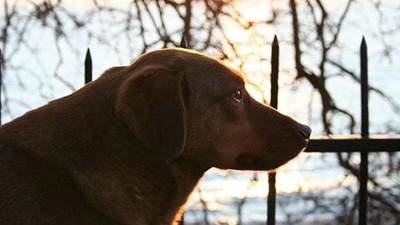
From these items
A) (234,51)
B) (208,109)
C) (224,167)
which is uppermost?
(234,51)

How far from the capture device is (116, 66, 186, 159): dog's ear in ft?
10.5

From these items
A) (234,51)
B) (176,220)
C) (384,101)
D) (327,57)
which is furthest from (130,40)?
(176,220)

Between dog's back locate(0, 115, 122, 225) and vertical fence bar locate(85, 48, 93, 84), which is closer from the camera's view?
dog's back locate(0, 115, 122, 225)

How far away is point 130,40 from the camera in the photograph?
588 centimetres

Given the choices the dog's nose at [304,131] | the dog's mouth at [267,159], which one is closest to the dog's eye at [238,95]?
the dog's mouth at [267,159]

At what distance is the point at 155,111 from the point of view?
10.6 feet

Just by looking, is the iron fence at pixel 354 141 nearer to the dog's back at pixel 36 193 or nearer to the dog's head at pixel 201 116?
the dog's head at pixel 201 116

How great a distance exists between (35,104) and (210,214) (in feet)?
5.59

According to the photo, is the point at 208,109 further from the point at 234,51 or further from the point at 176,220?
the point at 234,51

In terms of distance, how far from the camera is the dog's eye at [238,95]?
363 cm

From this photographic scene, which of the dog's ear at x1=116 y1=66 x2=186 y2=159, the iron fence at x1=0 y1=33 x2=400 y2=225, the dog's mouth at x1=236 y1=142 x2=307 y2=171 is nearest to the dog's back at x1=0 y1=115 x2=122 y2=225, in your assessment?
the dog's ear at x1=116 y1=66 x2=186 y2=159

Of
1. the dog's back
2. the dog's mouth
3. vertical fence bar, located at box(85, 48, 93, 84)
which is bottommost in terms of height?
the dog's back

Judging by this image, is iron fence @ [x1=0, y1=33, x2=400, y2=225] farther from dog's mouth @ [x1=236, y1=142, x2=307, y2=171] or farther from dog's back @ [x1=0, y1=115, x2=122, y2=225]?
dog's back @ [x1=0, y1=115, x2=122, y2=225]

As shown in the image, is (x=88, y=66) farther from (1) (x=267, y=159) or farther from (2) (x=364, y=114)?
(2) (x=364, y=114)
